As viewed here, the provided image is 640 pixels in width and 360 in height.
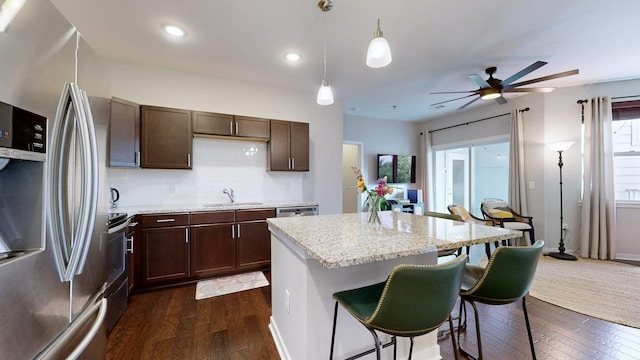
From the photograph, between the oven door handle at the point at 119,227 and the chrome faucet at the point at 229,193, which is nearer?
the oven door handle at the point at 119,227

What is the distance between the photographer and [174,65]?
327 centimetres

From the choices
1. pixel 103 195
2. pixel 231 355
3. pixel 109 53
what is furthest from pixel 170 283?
pixel 109 53

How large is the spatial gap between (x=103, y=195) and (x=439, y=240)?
1959 mm

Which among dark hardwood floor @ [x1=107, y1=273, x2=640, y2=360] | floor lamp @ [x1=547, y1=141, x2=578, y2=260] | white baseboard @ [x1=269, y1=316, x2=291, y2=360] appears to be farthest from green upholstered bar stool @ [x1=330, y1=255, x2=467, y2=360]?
floor lamp @ [x1=547, y1=141, x2=578, y2=260]

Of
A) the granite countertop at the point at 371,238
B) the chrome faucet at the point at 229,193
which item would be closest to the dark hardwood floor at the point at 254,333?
the granite countertop at the point at 371,238

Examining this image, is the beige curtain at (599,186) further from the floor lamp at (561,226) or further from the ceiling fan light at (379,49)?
the ceiling fan light at (379,49)

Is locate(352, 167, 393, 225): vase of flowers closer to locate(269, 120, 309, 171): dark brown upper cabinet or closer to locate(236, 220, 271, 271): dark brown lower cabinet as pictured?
locate(236, 220, 271, 271): dark brown lower cabinet

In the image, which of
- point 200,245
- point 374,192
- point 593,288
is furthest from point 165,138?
point 593,288

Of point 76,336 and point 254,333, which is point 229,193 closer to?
point 254,333

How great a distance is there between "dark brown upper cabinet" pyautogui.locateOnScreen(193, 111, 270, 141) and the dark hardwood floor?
6.79 ft

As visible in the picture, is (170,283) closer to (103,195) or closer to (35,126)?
(103,195)

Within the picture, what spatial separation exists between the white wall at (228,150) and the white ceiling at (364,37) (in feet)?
0.63

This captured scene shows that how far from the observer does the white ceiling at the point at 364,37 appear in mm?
2211

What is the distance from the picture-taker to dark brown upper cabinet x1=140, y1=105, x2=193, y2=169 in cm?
300
